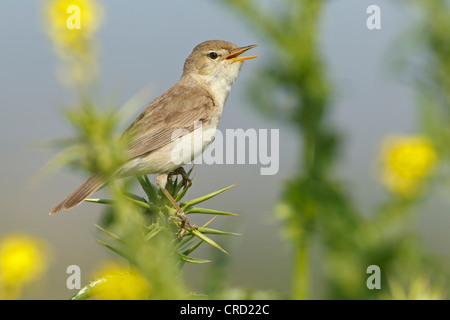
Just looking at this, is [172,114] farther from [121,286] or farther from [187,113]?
[121,286]

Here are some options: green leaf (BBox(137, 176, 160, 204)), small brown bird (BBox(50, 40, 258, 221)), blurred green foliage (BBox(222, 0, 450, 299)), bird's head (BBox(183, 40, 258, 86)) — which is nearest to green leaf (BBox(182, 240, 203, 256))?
green leaf (BBox(137, 176, 160, 204))

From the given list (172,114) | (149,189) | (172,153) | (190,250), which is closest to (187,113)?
(172,114)

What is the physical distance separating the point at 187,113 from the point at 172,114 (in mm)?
171

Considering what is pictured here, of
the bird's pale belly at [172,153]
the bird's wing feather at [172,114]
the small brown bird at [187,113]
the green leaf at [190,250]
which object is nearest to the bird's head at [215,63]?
the small brown bird at [187,113]

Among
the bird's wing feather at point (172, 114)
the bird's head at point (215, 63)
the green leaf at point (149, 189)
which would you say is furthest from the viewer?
the bird's head at point (215, 63)

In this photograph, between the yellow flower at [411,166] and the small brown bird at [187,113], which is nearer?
the yellow flower at [411,166]

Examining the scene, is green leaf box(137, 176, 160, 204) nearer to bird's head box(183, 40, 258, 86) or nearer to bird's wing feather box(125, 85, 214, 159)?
bird's wing feather box(125, 85, 214, 159)

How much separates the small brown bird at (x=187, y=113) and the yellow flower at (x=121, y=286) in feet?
8.43

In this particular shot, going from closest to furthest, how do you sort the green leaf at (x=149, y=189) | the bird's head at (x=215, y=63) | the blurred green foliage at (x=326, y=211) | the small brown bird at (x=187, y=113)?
1. the blurred green foliage at (x=326, y=211)
2. the green leaf at (x=149, y=189)
3. the small brown bird at (x=187, y=113)
4. the bird's head at (x=215, y=63)

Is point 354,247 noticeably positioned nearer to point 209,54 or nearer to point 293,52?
point 293,52

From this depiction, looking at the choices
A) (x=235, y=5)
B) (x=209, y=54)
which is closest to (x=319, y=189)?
(x=235, y=5)

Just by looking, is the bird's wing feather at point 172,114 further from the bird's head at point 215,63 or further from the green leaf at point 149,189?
the green leaf at point 149,189

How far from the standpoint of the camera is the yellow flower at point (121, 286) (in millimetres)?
710
